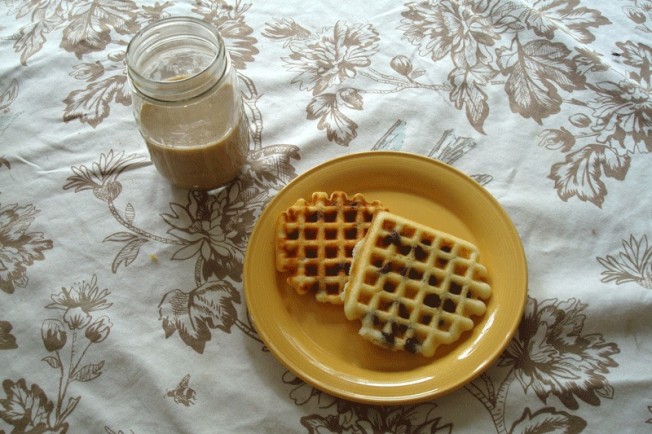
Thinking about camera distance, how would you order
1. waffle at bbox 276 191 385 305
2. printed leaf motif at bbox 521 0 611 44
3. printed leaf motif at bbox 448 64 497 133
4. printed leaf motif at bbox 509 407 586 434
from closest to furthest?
printed leaf motif at bbox 509 407 586 434 < waffle at bbox 276 191 385 305 < printed leaf motif at bbox 448 64 497 133 < printed leaf motif at bbox 521 0 611 44

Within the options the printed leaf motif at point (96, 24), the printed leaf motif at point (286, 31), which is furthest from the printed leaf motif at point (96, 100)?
the printed leaf motif at point (286, 31)

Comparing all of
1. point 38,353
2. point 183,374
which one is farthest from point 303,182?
point 38,353

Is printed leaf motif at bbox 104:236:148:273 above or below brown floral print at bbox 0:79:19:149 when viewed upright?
below

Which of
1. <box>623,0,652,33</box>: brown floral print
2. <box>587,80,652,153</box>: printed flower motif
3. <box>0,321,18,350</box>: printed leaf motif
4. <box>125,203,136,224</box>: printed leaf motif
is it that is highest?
<box>623,0,652,33</box>: brown floral print

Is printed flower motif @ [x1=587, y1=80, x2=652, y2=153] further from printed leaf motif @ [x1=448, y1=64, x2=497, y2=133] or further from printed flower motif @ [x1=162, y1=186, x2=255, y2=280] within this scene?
printed flower motif @ [x1=162, y1=186, x2=255, y2=280]

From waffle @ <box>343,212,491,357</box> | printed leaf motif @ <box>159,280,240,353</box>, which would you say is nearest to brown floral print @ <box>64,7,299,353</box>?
printed leaf motif @ <box>159,280,240,353</box>

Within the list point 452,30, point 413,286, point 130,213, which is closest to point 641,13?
point 452,30

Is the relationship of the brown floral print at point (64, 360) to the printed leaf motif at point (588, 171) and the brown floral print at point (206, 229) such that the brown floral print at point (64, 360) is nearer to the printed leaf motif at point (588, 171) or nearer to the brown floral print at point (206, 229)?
the brown floral print at point (206, 229)

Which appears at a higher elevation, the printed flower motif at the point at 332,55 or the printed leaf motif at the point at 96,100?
the printed flower motif at the point at 332,55

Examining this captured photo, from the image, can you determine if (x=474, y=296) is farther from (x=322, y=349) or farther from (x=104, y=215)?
(x=104, y=215)

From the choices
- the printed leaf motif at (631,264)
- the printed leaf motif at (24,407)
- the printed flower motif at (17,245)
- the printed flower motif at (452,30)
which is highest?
the printed flower motif at (452,30)
